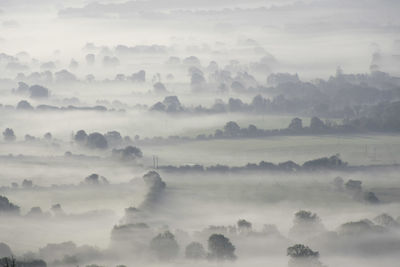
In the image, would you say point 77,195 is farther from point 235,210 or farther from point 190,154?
point 190,154

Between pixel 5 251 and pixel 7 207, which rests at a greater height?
pixel 7 207

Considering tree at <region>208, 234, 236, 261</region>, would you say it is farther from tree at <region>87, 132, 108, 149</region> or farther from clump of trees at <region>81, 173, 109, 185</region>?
tree at <region>87, 132, 108, 149</region>

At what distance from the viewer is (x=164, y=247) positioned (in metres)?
68.8

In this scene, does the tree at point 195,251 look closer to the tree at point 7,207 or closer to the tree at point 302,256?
the tree at point 302,256

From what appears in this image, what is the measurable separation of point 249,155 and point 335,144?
1665cm

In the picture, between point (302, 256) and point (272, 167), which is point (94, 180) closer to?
point (272, 167)

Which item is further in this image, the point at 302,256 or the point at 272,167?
the point at 272,167

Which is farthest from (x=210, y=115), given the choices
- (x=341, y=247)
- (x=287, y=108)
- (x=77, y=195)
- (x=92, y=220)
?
(x=341, y=247)

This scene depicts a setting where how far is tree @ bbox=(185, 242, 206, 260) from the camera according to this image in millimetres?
67875

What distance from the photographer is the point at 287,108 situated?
583ft

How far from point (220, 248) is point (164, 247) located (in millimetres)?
5119

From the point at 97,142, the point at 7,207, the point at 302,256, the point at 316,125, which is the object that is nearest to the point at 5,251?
the point at 7,207

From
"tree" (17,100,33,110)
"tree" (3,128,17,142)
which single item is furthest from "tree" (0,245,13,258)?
"tree" (17,100,33,110)

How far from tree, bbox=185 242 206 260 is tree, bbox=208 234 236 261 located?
75 centimetres
